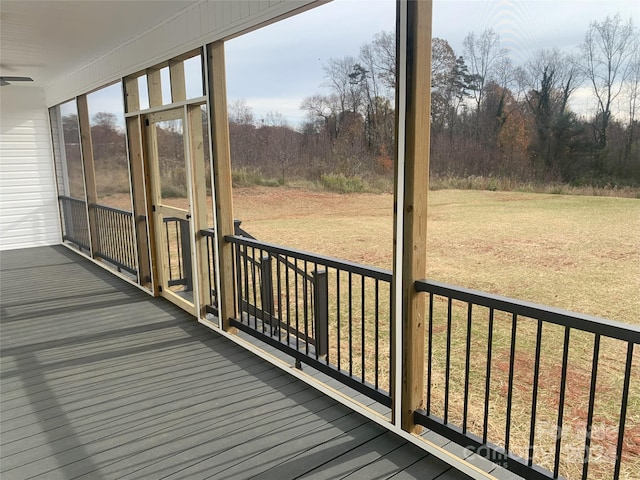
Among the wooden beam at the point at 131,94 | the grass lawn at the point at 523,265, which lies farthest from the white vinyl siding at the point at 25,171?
the grass lawn at the point at 523,265

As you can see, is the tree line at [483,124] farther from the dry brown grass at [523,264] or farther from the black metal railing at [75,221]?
the dry brown grass at [523,264]

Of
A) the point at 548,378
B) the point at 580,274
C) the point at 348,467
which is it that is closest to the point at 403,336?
the point at 348,467

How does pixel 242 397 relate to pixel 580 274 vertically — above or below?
above

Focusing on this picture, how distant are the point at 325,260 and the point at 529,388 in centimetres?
539

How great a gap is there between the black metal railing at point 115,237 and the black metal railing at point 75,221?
0.28 m

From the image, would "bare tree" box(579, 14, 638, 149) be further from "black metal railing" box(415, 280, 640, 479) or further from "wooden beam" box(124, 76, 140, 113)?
"wooden beam" box(124, 76, 140, 113)

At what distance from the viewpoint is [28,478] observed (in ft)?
6.78

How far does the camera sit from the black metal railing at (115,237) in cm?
552

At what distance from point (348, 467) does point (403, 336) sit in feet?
2.13

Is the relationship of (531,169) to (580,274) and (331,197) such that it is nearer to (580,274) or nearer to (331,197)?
(580,274)

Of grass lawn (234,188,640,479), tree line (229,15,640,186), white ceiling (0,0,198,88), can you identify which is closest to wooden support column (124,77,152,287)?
white ceiling (0,0,198,88)

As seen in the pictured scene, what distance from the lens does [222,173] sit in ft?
11.4

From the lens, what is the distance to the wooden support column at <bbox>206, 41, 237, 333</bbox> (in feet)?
11.1

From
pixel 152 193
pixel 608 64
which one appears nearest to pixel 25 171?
pixel 152 193
